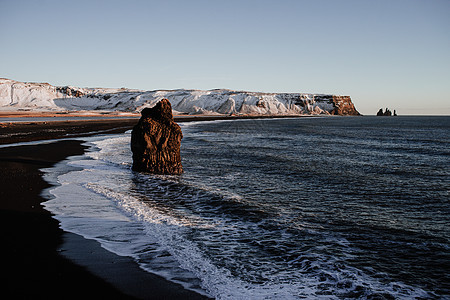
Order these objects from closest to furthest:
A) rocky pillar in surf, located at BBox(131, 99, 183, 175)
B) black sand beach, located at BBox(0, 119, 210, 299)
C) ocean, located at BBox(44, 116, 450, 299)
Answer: black sand beach, located at BBox(0, 119, 210, 299), ocean, located at BBox(44, 116, 450, 299), rocky pillar in surf, located at BBox(131, 99, 183, 175)

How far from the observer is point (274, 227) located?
9.07 meters

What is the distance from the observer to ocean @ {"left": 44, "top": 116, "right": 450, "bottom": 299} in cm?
602

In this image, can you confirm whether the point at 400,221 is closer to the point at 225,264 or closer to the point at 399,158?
the point at 225,264

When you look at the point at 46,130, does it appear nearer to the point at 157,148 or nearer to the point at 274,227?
the point at 157,148

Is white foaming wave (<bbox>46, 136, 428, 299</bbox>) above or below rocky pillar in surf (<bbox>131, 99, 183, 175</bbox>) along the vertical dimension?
below

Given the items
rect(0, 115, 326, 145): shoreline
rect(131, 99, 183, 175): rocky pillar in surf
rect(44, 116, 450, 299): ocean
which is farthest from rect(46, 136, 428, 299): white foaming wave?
rect(0, 115, 326, 145): shoreline

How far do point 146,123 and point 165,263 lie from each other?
11975mm

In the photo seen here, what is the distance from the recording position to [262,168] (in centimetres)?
1911

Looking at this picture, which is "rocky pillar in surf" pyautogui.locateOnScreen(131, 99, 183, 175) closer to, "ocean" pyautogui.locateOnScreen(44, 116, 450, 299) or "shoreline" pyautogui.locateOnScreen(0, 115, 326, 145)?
"ocean" pyautogui.locateOnScreen(44, 116, 450, 299)

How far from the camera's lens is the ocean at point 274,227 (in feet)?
19.7

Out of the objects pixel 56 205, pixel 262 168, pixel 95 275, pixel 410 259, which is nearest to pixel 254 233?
pixel 410 259

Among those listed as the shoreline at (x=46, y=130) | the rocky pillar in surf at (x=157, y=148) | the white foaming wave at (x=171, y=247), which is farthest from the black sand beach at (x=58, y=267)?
the shoreline at (x=46, y=130)

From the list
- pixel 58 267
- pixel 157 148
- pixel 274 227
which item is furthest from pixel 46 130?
pixel 58 267

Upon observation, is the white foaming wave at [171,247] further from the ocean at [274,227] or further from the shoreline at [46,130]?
the shoreline at [46,130]
